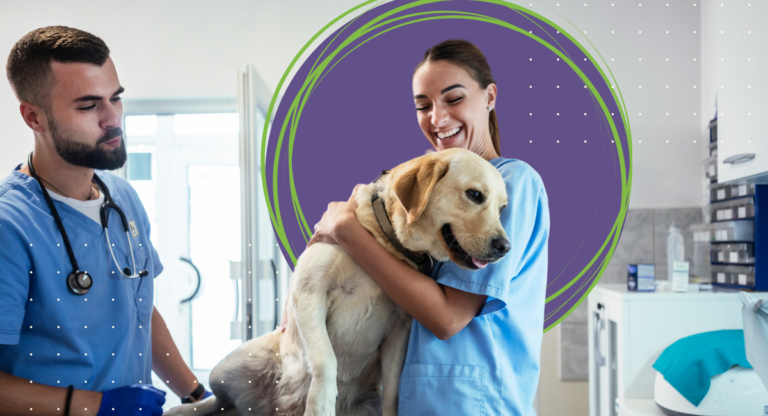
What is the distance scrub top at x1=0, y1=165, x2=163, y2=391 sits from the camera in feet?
3.23

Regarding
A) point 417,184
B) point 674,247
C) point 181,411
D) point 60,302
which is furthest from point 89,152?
point 674,247

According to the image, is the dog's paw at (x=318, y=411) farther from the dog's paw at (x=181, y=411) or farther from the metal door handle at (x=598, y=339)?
the metal door handle at (x=598, y=339)

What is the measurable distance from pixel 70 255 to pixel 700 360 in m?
2.04

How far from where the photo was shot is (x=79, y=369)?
1.04 m

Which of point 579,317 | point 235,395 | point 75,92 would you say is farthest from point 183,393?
point 579,317

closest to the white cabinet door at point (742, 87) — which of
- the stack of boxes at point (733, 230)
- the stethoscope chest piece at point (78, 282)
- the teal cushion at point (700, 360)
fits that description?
the stack of boxes at point (733, 230)

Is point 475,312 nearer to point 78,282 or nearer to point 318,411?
point 318,411

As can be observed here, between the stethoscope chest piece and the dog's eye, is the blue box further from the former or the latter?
the stethoscope chest piece

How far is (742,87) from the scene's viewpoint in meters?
1.64

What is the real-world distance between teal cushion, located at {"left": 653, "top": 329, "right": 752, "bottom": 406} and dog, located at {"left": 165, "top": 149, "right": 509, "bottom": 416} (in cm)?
124

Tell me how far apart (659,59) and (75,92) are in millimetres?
2310

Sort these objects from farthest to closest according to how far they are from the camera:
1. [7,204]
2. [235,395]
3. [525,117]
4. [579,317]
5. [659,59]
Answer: [579,317]
[659,59]
[525,117]
[235,395]
[7,204]

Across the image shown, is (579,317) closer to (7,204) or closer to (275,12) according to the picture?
(275,12)

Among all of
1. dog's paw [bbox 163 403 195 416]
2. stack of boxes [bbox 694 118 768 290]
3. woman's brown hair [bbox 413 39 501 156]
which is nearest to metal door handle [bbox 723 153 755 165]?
stack of boxes [bbox 694 118 768 290]
